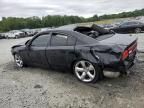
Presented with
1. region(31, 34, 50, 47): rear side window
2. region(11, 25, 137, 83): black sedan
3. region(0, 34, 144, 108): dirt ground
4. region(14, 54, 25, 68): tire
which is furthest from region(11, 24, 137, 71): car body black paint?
region(14, 54, 25, 68): tire

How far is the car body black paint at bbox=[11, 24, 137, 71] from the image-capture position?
409 centimetres

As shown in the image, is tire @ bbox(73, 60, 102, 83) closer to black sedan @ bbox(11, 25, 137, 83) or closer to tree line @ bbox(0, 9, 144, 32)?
black sedan @ bbox(11, 25, 137, 83)

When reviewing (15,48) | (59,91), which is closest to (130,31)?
(15,48)

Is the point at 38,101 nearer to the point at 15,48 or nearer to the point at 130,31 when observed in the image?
the point at 15,48

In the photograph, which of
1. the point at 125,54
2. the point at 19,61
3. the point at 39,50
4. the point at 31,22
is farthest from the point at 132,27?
the point at 31,22

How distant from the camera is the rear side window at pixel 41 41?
5414 millimetres

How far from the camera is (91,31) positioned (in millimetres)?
5219

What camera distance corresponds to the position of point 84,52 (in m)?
4.42

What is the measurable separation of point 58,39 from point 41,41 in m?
0.77

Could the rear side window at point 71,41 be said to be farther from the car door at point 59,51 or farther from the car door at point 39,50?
the car door at point 39,50

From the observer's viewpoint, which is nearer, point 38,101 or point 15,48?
point 38,101

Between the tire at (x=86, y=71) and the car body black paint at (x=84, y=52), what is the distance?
0.42ft

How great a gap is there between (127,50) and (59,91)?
1853 millimetres

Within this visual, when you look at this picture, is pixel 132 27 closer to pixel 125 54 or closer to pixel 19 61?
pixel 19 61
